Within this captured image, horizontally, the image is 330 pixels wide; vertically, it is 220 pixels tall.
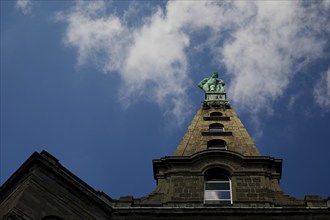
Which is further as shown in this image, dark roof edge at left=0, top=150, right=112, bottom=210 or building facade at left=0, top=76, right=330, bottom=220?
dark roof edge at left=0, top=150, right=112, bottom=210

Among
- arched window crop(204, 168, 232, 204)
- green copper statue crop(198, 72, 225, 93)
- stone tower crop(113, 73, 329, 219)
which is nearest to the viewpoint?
stone tower crop(113, 73, 329, 219)

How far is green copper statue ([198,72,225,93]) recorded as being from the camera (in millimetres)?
51031

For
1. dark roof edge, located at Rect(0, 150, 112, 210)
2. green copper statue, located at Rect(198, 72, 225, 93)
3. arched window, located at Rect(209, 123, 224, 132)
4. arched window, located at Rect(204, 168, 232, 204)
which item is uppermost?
green copper statue, located at Rect(198, 72, 225, 93)

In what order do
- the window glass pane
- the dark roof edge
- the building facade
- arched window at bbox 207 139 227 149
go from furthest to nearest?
arched window at bbox 207 139 227 149
the window glass pane
the dark roof edge
the building facade

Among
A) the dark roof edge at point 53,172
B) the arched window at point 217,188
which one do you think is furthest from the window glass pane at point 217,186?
the dark roof edge at point 53,172

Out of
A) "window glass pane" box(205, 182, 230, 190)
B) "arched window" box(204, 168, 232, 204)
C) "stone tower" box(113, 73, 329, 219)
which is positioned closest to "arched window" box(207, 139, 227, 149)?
"stone tower" box(113, 73, 329, 219)

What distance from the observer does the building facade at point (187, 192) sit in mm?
29703

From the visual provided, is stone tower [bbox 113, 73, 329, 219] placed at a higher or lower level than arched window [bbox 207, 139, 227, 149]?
lower

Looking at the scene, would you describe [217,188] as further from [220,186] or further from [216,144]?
[216,144]

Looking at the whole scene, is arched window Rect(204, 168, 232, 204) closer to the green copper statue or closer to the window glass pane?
the window glass pane

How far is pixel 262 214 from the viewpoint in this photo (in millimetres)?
30234

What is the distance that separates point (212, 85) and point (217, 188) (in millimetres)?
18440

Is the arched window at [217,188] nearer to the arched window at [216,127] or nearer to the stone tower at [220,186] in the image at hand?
the stone tower at [220,186]

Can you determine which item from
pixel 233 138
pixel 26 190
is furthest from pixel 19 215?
pixel 233 138
